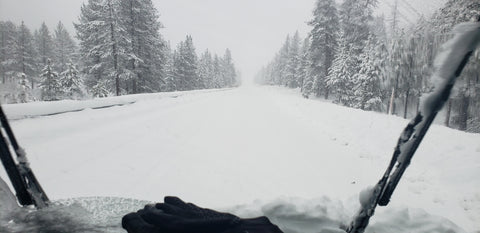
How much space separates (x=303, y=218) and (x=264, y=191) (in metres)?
1.12

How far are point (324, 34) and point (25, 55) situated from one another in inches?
2293

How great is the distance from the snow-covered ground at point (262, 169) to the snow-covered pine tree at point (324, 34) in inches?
976

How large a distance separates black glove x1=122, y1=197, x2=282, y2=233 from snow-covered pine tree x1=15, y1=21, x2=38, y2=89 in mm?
63398

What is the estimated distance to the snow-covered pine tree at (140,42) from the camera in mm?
24516

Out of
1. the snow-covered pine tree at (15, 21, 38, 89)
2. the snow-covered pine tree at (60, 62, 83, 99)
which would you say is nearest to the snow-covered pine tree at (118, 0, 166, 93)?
the snow-covered pine tree at (60, 62, 83, 99)

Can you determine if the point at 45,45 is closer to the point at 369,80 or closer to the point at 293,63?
the point at 293,63

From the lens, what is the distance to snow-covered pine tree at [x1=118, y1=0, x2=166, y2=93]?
24.5 metres

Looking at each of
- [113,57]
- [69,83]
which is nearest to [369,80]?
[113,57]

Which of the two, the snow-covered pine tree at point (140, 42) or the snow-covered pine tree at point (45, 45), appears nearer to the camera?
the snow-covered pine tree at point (140, 42)

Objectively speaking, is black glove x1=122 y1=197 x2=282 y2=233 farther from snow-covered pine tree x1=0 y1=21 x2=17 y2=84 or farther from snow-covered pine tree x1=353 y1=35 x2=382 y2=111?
snow-covered pine tree x1=0 y1=21 x2=17 y2=84

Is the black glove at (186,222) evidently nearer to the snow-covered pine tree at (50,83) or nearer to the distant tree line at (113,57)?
the distant tree line at (113,57)

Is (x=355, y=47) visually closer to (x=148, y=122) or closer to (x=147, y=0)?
(x=147, y=0)

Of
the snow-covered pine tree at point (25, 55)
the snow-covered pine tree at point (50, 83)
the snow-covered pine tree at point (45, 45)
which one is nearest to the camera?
the snow-covered pine tree at point (50, 83)

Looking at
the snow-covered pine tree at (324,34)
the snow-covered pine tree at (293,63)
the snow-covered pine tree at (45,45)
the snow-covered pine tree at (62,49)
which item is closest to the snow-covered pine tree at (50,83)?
the snow-covered pine tree at (324,34)
